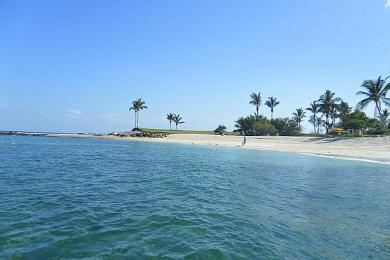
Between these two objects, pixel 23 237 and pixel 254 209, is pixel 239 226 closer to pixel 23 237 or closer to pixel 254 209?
pixel 254 209

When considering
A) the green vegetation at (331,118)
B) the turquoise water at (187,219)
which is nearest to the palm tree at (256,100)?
the green vegetation at (331,118)

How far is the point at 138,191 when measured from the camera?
13227mm

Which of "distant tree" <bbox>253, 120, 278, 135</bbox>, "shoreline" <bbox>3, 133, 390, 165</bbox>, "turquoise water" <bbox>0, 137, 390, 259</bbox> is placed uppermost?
"distant tree" <bbox>253, 120, 278, 135</bbox>

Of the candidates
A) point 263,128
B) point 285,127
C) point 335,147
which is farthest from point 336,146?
point 285,127

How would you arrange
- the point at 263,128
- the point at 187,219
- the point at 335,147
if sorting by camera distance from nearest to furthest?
the point at 187,219 < the point at 335,147 < the point at 263,128

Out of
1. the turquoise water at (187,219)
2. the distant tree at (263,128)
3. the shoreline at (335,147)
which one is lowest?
the turquoise water at (187,219)

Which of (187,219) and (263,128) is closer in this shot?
(187,219)

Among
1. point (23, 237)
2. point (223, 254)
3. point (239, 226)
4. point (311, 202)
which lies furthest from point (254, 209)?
point (23, 237)

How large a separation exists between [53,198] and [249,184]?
32.7 ft

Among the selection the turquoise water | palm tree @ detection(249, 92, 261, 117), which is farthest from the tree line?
the turquoise water

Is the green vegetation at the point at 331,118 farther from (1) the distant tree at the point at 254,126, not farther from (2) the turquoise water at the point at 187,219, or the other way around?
(2) the turquoise water at the point at 187,219

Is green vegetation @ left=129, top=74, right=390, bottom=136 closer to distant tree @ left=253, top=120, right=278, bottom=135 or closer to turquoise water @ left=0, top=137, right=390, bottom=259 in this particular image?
distant tree @ left=253, top=120, right=278, bottom=135

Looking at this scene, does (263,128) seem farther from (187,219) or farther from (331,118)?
(187,219)

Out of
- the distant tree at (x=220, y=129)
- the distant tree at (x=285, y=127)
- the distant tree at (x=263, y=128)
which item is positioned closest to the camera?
the distant tree at (x=263, y=128)
